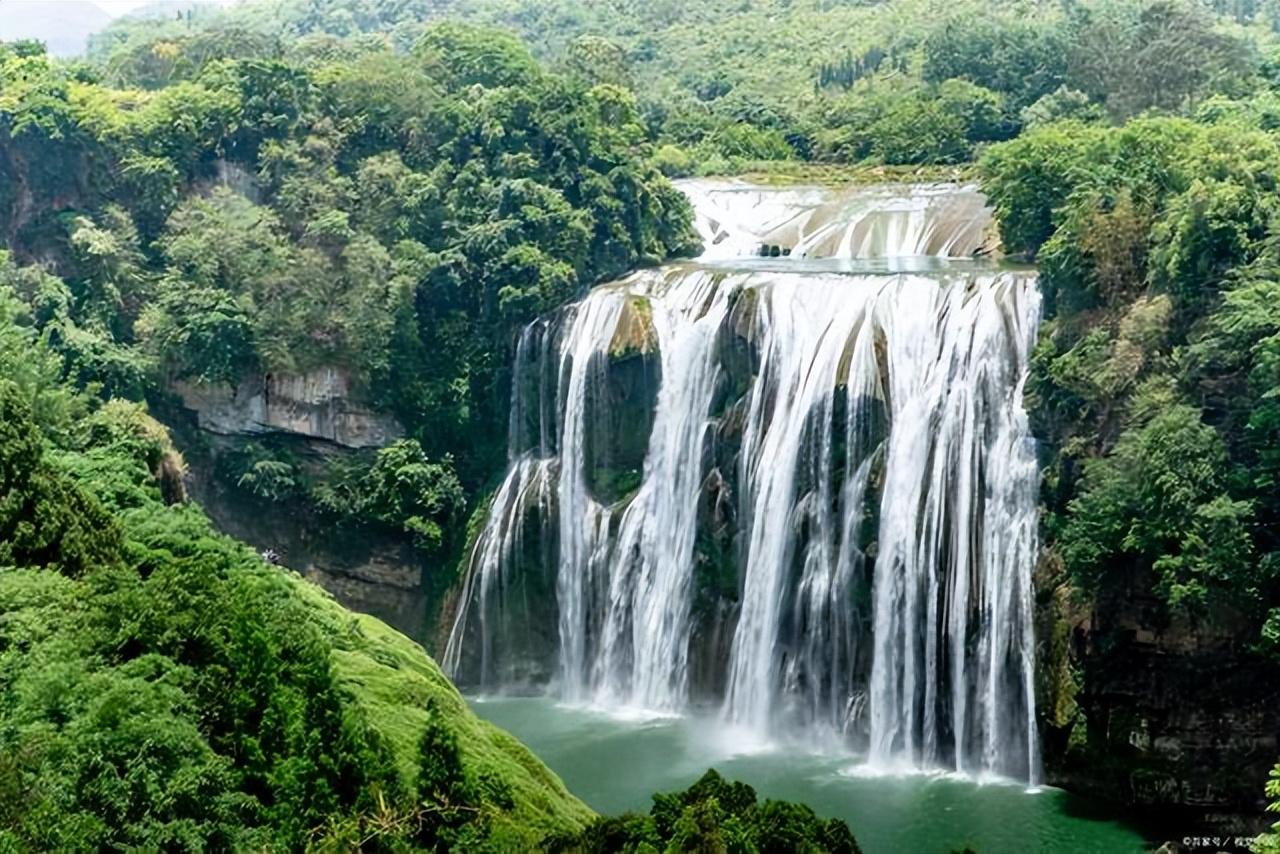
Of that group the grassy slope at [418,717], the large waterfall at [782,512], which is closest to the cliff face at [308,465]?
the large waterfall at [782,512]

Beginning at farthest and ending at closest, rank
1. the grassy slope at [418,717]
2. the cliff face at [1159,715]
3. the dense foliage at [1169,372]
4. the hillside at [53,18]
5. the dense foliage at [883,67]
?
the hillside at [53,18]
the dense foliage at [883,67]
the cliff face at [1159,715]
the dense foliage at [1169,372]
the grassy slope at [418,717]

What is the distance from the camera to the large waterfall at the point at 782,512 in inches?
786

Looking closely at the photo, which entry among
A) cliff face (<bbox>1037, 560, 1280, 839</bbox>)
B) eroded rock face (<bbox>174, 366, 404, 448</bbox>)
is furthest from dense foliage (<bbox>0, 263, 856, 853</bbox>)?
eroded rock face (<bbox>174, 366, 404, 448</bbox>)

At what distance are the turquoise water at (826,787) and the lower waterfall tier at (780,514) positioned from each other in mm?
666

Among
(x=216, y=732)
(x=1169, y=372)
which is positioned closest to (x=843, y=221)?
(x=1169, y=372)

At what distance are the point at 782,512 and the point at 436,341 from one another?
8151mm

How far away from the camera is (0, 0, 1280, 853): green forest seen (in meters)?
12.5

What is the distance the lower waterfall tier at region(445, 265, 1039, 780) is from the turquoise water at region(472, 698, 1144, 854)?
67 centimetres

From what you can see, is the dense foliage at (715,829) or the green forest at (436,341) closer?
the dense foliage at (715,829)

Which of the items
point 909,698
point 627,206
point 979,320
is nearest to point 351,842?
point 909,698

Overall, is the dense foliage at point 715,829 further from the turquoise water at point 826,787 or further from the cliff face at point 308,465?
the cliff face at point 308,465

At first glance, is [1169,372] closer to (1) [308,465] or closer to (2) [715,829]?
(2) [715,829]

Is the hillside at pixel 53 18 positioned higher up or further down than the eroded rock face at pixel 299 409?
higher up

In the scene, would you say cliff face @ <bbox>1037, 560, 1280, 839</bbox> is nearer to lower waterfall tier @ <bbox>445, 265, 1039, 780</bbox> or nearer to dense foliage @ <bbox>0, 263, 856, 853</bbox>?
lower waterfall tier @ <bbox>445, 265, 1039, 780</bbox>
